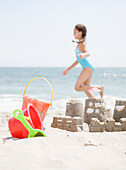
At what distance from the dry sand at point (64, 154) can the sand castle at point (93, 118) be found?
0.55m

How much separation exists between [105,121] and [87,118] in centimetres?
31

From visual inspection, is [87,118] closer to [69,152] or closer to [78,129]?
[78,129]

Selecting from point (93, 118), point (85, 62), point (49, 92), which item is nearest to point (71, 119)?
point (93, 118)

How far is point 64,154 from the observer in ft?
7.50

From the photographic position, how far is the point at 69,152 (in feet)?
7.73

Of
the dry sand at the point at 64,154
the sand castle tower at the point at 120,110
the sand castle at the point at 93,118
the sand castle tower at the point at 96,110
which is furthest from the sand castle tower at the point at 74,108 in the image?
the dry sand at the point at 64,154

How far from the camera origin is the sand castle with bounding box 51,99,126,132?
351cm

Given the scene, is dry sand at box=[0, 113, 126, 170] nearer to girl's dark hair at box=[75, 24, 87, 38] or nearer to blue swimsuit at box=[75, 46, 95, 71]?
blue swimsuit at box=[75, 46, 95, 71]

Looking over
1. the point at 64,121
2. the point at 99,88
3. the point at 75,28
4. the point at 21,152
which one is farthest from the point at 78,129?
the point at 75,28

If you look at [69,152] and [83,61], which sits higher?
[83,61]

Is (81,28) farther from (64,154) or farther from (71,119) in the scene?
(64,154)

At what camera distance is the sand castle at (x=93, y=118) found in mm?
3514

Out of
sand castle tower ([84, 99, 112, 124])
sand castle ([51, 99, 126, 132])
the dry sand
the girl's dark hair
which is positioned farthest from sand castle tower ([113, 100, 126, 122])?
the girl's dark hair

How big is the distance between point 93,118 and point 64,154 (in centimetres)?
131
